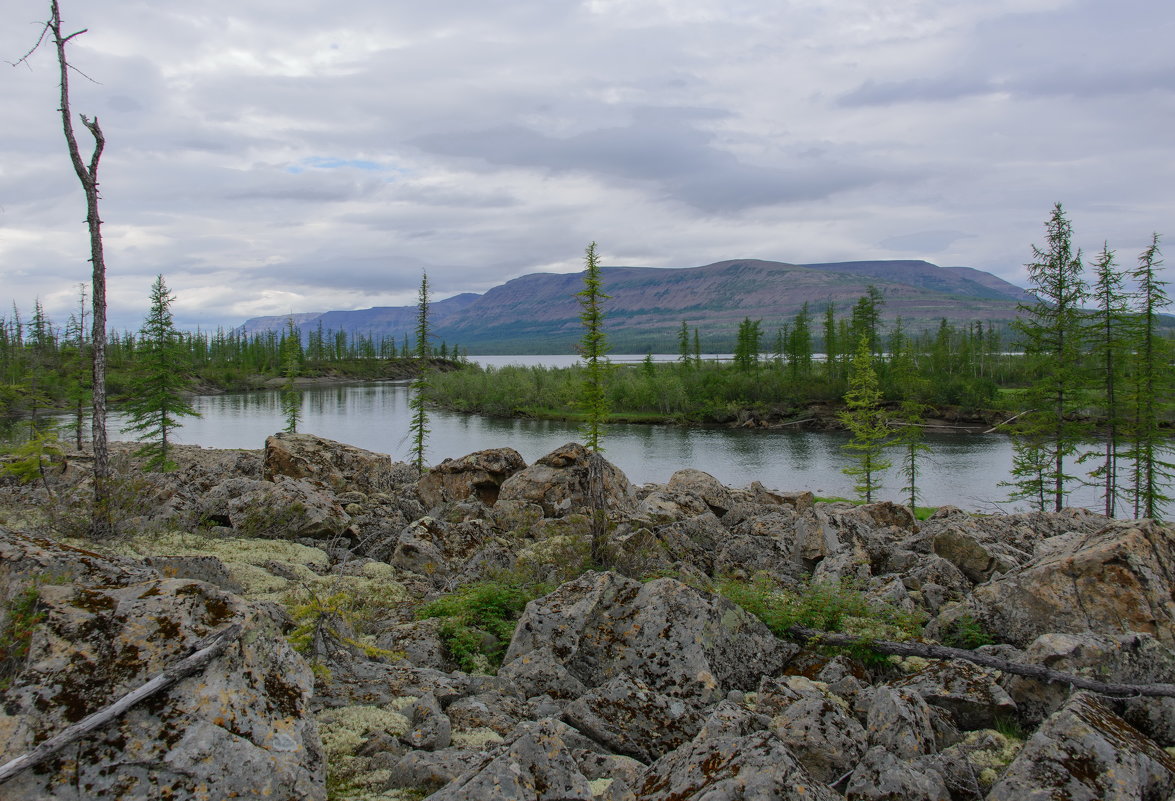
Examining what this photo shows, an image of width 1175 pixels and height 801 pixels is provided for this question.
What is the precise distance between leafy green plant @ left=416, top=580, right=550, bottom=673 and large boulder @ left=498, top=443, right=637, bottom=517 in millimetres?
5926

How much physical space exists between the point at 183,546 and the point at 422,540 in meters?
4.01

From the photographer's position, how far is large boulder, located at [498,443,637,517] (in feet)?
54.5

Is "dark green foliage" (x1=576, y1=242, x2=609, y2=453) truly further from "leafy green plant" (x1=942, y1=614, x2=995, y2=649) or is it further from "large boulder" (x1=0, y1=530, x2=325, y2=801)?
"large boulder" (x1=0, y1=530, x2=325, y2=801)

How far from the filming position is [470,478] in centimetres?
1952

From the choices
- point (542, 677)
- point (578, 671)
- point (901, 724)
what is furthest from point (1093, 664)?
point (542, 677)

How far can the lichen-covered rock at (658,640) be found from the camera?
23.7ft

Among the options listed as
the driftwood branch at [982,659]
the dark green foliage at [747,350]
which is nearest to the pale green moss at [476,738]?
the driftwood branch at [982,659]

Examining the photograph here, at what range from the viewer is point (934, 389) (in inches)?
3201

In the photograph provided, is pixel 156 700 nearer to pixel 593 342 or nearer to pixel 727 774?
pixel 727 774

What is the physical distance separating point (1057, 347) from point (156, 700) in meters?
33.3

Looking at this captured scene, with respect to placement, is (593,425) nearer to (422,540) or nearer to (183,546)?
(422,540)

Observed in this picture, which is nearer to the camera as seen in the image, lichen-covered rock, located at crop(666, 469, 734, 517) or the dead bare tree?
the dead bare tree

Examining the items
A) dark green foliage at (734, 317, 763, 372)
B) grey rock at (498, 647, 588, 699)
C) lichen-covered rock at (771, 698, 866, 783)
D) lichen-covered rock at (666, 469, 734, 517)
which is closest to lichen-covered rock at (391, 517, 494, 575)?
grey rock at (498, 647, 588, 699)

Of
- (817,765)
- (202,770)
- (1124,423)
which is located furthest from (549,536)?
(1124,423)
